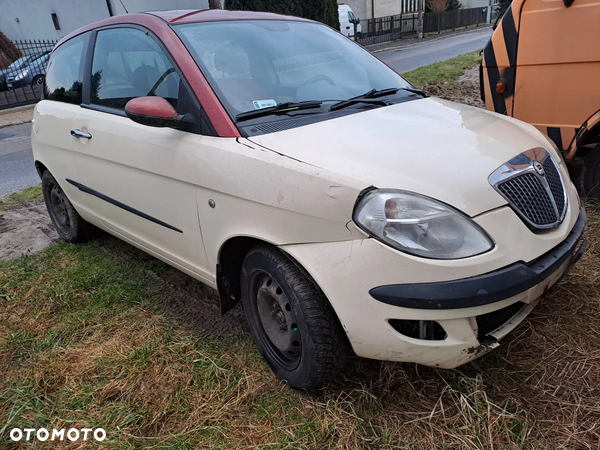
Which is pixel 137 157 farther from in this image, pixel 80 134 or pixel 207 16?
pixel 207 16

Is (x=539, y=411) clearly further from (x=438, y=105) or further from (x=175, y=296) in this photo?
(x=175, y=296)

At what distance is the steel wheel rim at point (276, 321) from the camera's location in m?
2.16

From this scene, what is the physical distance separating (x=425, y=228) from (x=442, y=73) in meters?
9.82

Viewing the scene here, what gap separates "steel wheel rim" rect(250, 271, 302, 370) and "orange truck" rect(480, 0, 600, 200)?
8.84ft

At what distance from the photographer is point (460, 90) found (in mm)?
8773

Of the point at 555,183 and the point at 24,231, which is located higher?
the point at 555,183

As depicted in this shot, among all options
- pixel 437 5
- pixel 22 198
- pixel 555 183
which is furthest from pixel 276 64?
pixel 437 5

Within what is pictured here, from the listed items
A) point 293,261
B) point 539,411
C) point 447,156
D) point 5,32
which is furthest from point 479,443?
point 5,32

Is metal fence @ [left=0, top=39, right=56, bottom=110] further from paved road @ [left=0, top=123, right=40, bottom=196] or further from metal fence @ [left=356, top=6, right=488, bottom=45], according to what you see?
metal fence @ [left=356, top=6, right=488, bottom=45]

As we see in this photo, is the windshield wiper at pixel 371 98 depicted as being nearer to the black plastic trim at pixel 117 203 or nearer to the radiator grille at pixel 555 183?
the radiator grille at pixel 555 183

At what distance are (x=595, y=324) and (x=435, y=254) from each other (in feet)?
4.32

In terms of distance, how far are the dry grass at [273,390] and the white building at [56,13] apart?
22.7 meters

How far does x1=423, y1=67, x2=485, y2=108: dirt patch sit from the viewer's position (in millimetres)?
8047

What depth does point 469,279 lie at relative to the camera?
67.7 inches
